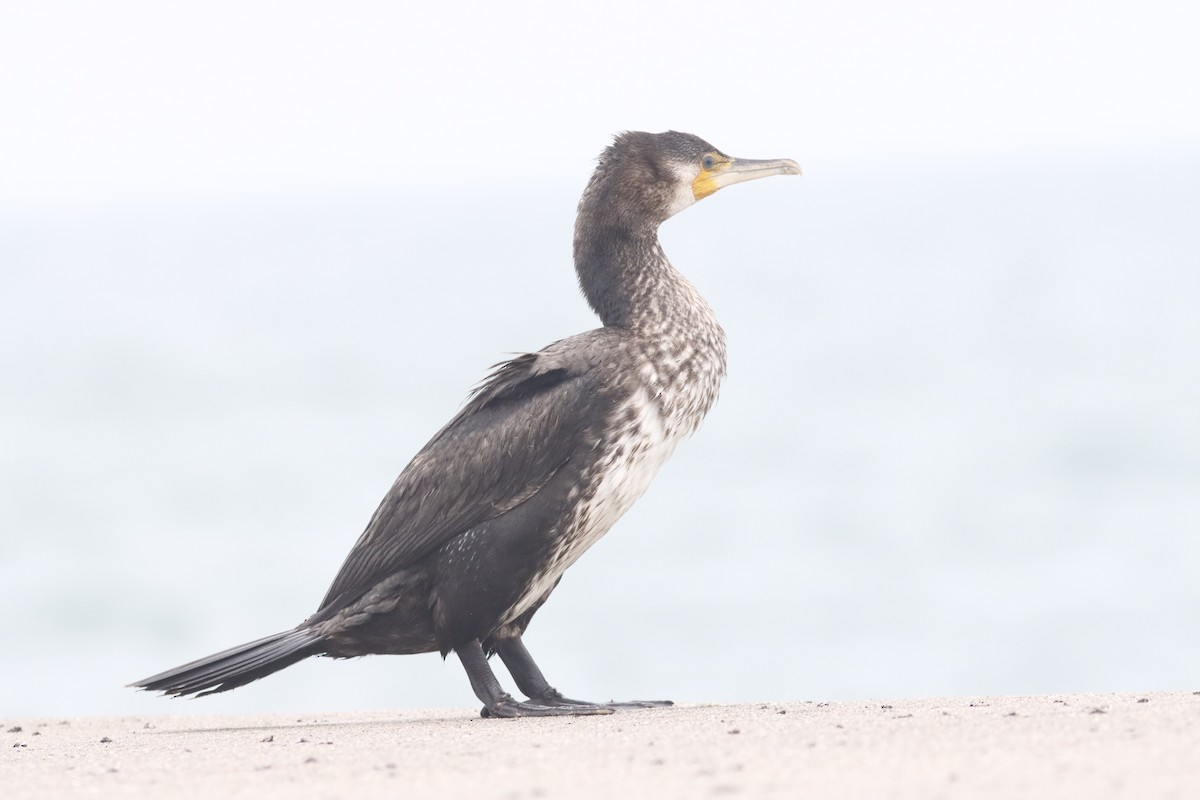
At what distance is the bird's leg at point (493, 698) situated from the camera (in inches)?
270

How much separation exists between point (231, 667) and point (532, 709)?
138 centimetres

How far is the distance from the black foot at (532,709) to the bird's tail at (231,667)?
87 centimetres

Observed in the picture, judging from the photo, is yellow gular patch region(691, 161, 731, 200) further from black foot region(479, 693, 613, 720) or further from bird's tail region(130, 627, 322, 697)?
bird's tail region(130, 627, 322, 697)

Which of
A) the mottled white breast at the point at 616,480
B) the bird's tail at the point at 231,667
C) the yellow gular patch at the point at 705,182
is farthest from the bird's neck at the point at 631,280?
the bird's tail at the point at 231,667

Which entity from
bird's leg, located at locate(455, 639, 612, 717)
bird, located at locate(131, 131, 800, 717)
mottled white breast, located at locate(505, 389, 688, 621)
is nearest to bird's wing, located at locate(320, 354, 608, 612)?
bird, located at locate(131, 131, 800, 717)

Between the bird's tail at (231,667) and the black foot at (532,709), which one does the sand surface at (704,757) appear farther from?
the bird's tail at (231,667)

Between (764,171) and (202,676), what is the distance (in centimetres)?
385

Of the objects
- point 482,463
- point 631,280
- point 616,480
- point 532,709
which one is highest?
point 631,280

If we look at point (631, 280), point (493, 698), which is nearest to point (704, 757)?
point (493, 698)

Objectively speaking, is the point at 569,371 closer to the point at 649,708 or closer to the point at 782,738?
the point at 649,708

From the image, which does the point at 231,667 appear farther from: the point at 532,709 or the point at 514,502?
the point at 514,502

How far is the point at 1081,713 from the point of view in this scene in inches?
210

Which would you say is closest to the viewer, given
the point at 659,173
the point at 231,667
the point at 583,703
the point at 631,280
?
the point at 231,667

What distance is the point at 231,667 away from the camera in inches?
276
